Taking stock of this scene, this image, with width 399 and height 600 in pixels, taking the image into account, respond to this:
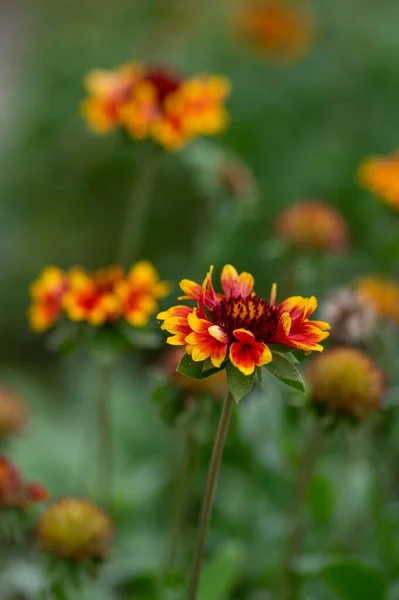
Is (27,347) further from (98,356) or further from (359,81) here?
(98,356)

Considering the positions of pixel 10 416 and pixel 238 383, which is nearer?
pixel 238 383

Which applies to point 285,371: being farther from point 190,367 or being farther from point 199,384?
point 199,384

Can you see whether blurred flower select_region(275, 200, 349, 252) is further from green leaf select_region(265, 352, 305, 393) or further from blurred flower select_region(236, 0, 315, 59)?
blurred flower select_region(236, 0, 315, 59)

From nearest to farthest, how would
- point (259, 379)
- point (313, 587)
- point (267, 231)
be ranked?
1. point (259, 379)
2. point (313, 587)
3. point (267, 231)

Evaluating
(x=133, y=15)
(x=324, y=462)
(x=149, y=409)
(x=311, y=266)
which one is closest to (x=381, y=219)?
(x=311, y=266)

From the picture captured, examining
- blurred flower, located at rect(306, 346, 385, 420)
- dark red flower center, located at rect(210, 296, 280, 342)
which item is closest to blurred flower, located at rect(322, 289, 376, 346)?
blurred flower, located at rect(306, 346, 385, 420)

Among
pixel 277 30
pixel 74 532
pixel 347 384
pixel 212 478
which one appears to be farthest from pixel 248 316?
pixel 277 30

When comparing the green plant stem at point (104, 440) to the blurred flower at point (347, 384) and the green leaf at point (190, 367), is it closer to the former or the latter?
the blurred flower at point (347, 384)
